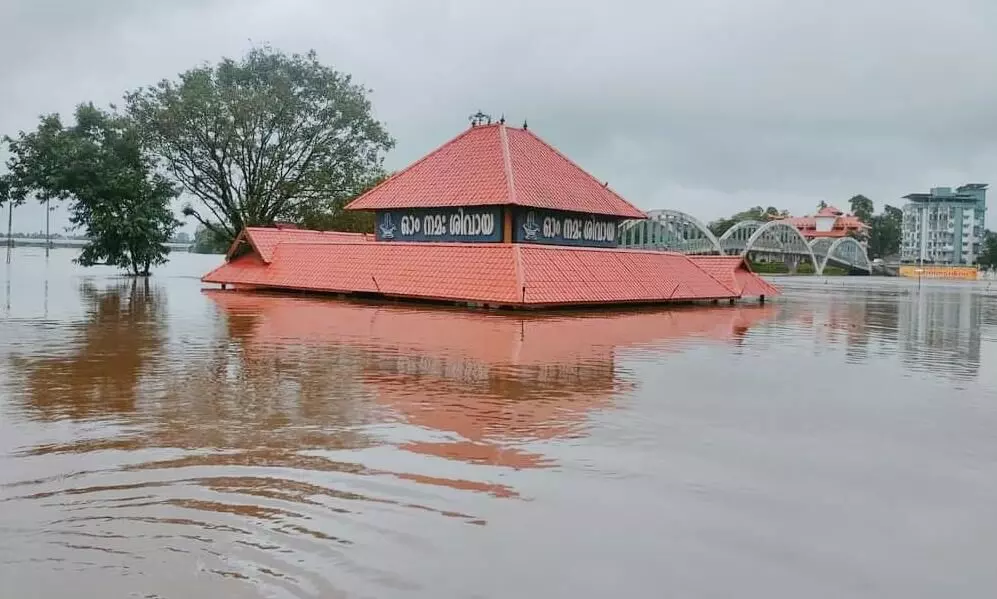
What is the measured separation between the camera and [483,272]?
21.7 metres

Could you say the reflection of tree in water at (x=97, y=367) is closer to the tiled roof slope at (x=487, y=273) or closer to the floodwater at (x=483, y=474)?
the floodwater at (x=483, y=474)

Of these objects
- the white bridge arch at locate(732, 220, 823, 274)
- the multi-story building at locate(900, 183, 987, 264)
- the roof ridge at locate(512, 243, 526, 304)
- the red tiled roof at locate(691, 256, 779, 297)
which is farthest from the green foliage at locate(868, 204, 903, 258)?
the roof ridge at locate(512, 243, 526, 304)

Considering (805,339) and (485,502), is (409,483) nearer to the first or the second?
(485,502)

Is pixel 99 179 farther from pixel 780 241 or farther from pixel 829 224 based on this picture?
pixel 829 224

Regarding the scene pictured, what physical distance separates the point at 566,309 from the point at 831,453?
610 inches

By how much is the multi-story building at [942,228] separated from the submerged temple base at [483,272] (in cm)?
10191

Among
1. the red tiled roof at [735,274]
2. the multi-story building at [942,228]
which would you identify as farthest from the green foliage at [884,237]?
the red tiled roof at [735,274]

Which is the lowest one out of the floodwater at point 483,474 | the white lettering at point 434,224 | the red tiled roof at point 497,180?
the floodwater at point 483,474

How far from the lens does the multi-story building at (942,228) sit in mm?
119812

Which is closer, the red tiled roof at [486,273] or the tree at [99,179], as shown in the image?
the red tiled roof at [486,273]

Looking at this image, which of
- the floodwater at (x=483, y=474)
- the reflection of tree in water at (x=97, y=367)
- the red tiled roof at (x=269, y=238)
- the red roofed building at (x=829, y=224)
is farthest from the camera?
the red roofed building at (x=829, y=224)

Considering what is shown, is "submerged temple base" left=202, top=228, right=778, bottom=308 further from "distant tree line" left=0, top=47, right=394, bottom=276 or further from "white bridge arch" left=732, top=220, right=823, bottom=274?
"white bridge arch" left=732, top=220, right=823, bottom=274

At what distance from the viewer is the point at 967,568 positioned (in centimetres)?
446

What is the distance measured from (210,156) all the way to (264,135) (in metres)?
2.79
